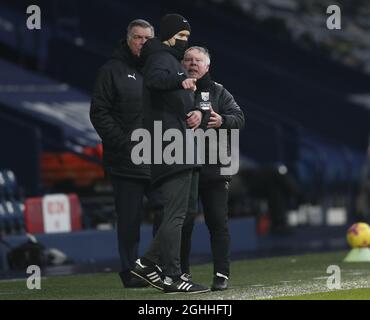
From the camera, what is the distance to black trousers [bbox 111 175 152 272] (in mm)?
11398

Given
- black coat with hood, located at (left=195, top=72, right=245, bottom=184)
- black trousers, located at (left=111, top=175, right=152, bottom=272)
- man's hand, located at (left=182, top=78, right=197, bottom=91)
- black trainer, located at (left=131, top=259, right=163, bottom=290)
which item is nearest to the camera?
man's hand, located at (left=182, top=78, right=197, bottom=91)

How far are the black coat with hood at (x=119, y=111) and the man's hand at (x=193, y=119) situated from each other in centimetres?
114

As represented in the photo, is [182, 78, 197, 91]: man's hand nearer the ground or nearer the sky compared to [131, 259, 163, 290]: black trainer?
nearer the sky

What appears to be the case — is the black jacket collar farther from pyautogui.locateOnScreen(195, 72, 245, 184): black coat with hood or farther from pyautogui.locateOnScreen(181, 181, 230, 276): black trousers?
pyautogui.locateOnScreen(181, 181, 230, 276): black trousers

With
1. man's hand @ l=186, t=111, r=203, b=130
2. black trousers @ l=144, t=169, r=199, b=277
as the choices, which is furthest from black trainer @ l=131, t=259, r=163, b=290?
man's hand @ l=186, t=111, r=203, b=130

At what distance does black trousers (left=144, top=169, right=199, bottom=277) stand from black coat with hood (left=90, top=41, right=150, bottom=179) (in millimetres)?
1052

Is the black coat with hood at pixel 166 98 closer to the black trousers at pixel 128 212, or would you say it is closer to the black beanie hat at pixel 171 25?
the black beanie hat at pixel 171 25

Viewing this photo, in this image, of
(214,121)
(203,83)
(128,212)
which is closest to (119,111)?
(128,212)

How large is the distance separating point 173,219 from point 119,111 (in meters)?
1.45

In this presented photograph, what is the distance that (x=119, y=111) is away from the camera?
448 inches

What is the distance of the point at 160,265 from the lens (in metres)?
10.5

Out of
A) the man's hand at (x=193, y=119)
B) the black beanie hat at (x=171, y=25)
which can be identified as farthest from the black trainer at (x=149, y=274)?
the black beanie hat at (x=171, y=25)

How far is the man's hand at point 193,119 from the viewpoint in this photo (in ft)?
33.5

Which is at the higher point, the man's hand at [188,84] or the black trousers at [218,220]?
the man's hand at [188,84]
